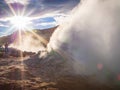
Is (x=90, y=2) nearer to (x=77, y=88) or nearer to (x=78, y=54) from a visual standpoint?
(x=78, y=54)

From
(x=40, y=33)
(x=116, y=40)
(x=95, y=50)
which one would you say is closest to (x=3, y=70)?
(x=95, y=50)

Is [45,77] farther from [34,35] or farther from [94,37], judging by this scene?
[34,35]

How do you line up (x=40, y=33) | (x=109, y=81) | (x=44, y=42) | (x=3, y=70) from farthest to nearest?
(x=40, y=33) → (x=44, y=42) → (x=3, y=70) → (x=109, y=81)

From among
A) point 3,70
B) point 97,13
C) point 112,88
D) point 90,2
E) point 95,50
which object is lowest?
point 112,88

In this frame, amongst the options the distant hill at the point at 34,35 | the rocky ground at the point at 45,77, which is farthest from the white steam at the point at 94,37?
the distant hill at the point at 34,35

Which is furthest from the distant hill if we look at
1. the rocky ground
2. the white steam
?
the rocky ground

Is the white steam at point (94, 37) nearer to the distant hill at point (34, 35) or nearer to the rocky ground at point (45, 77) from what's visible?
the rocky ground at point (45, 77)
